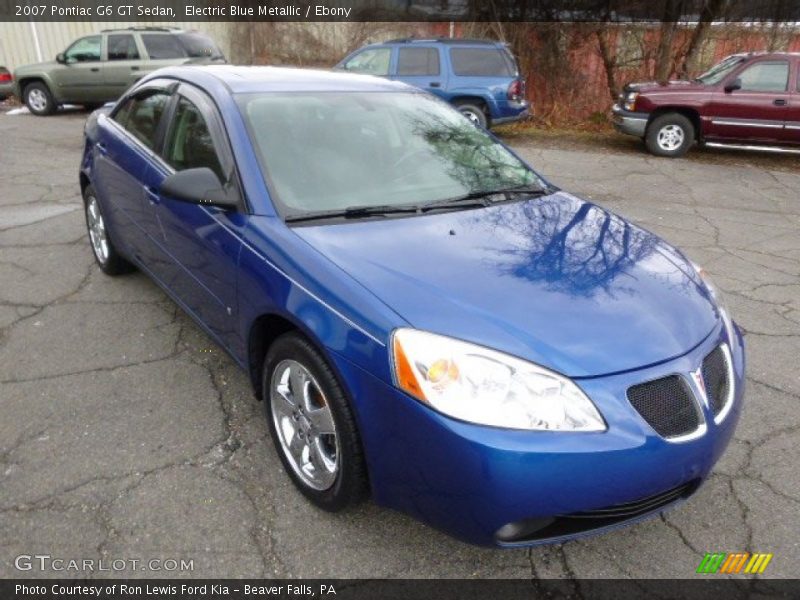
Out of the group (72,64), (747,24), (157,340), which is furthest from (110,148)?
(747,24)

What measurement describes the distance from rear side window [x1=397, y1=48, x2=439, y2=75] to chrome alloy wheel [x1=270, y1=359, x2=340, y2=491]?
31.0 ft

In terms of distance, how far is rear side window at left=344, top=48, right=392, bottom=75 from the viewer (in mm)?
11000

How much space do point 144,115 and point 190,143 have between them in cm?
94

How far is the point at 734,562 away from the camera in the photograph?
2227 millimetres

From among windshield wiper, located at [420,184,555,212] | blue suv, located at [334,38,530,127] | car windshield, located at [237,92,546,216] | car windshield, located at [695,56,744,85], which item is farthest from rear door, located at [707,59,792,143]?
windshield wiper, located at [420,184,555,212]

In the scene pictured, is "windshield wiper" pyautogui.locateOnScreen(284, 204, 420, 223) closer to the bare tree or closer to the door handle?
the door handle

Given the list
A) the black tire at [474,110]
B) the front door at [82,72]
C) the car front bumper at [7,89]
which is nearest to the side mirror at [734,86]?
the black tire at [474,110]

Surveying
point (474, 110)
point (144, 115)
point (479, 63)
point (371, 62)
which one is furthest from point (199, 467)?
point (371, 62)

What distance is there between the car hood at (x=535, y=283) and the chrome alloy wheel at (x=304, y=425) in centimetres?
51

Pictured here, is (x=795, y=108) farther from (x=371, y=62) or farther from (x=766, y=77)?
(x=371, y=62)

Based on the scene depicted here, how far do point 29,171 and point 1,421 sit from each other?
6.47 metres

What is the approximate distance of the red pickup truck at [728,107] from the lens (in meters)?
9.44

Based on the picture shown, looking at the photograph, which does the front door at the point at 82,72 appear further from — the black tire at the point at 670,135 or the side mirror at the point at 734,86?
the side mirror at the point at 734,86

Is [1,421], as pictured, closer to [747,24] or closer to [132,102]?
[132,102]
